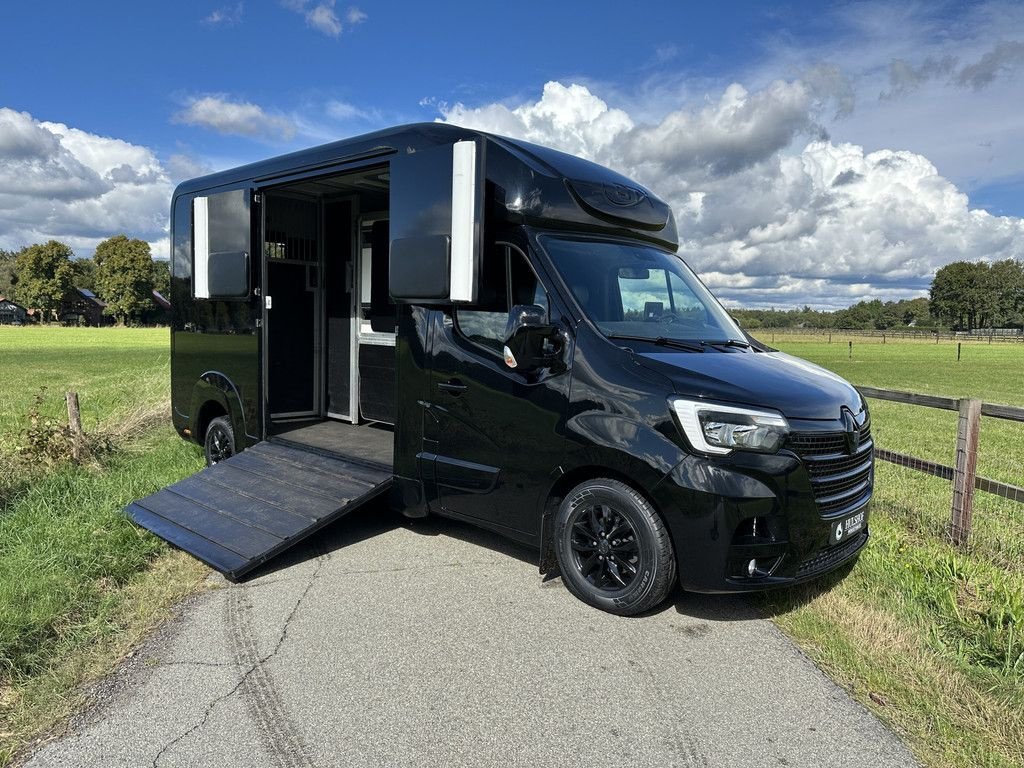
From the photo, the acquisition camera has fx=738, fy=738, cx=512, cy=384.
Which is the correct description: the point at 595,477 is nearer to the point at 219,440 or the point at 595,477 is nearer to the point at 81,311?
the point at 219,440

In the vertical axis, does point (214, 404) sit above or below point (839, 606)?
above

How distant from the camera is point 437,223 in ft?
16.3

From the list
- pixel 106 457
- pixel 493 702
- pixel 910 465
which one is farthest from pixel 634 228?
pixel 106 457

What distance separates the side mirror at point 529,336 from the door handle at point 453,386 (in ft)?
2.12

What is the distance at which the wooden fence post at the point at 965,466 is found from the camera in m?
5.38

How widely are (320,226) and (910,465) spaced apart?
5.95 metres

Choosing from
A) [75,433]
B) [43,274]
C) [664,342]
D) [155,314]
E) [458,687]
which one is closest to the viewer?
[458,687]

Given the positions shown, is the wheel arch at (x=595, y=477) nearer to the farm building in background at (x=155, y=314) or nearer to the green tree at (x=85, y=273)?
the farm building in background at (x=155, y=314)

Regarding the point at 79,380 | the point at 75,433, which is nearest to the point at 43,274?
the point at 79,380

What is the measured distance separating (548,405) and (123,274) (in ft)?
325

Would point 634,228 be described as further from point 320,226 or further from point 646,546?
point 320,226

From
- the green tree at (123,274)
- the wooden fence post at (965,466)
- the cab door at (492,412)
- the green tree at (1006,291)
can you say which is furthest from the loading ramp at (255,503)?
the green tree at (1006,291)

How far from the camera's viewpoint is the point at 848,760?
2.91 metres

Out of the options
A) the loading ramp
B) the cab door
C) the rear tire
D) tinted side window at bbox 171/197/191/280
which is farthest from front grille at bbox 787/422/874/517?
tinted side window at bbox 171/197/191/280
